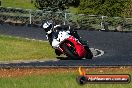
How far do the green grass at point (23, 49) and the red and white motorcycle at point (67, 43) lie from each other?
8.96 feet

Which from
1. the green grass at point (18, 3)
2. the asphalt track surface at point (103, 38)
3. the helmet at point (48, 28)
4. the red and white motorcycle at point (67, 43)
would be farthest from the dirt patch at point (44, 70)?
the green grass at point (18, 3)

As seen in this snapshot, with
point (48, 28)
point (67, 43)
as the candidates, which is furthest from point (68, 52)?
point (48, 28)

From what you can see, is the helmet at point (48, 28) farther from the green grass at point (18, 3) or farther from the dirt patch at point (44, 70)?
the green grass at point (18, 3)

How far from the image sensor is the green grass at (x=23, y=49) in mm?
23688

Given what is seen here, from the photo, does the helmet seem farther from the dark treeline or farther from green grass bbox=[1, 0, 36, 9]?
green grass bbox=[1, 0, 36, 9]

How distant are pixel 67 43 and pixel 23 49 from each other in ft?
20.6

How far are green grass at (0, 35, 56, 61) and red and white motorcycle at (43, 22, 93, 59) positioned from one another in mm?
2730

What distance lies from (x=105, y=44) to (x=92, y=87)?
1911 cm

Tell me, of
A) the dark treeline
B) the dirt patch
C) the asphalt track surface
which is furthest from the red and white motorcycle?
the dark treeline

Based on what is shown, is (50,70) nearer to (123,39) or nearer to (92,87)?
(92,87)

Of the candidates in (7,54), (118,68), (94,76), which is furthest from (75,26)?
(94,76)

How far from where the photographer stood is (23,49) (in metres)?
26.5

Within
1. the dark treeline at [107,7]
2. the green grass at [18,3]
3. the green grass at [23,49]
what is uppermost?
the green grass at [23,49]

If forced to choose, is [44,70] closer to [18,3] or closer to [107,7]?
[107,7]
